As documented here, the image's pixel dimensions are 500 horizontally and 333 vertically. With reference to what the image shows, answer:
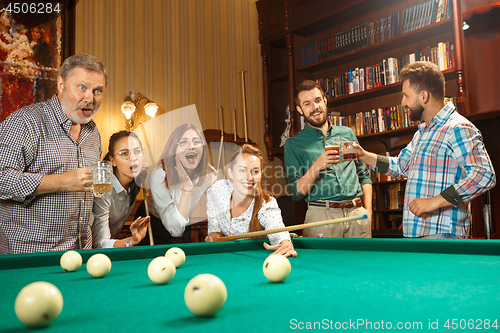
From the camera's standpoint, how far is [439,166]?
83.0 inches

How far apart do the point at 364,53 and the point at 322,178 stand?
213 cm

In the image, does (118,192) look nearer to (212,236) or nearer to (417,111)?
(212,236)

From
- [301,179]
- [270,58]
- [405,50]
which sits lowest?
[301,179]

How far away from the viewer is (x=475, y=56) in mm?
3590

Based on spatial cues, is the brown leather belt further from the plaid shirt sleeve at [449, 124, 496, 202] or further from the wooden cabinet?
the wooden cabinet

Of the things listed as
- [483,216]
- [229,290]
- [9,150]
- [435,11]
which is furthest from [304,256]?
[435,11]

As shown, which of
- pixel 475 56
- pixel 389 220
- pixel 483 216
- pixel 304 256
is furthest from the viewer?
pixel 389 220

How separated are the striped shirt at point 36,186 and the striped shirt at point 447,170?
1819 mm

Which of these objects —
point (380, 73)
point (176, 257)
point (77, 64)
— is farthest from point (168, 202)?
point (380, 73)

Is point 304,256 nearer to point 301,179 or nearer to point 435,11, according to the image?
point 301,179

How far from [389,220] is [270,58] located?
2525mm

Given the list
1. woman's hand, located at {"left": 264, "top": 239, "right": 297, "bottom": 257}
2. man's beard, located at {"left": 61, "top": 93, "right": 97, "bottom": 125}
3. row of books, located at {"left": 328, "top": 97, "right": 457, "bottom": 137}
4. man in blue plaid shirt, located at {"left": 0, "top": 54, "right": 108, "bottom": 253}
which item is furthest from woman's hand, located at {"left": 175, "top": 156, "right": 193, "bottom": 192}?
row of books, located at {"left": 328, "top": 97, "right": 457, "bottom": 137}

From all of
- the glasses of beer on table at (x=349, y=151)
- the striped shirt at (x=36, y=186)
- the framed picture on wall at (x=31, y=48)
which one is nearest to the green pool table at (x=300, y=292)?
the striped shirt at (x=36, y=186)

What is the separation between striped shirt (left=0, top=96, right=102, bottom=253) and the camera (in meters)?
1.96
